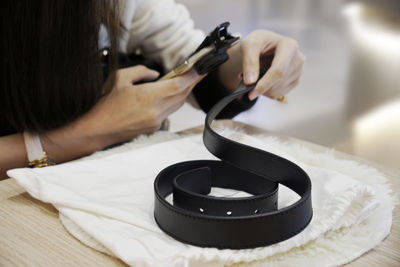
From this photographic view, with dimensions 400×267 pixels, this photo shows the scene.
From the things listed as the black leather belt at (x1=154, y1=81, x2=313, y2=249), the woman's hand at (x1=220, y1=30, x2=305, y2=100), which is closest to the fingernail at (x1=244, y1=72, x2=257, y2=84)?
the woman's hand at (x1=220, y1=30, x2=305, y2=100)

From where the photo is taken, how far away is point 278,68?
548mm

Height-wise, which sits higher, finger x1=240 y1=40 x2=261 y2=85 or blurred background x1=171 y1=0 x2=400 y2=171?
finger x1=240 y1=40 x2=261 y2=85

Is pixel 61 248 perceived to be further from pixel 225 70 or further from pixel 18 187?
pixel 225 70

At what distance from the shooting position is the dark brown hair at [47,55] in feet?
1.52

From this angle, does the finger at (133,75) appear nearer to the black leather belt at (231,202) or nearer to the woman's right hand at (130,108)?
the woman's right hand at (130,108)

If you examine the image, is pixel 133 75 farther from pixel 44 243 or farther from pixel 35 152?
pixel 44 243

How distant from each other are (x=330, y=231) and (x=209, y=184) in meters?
0.13

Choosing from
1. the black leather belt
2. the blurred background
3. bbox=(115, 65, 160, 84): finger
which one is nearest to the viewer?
the black leather belt

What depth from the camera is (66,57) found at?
0.49 metres

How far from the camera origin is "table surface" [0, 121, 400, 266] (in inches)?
12.5

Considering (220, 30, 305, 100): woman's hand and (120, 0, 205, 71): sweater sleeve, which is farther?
(120, 0, 205, 71): sweater sleeve

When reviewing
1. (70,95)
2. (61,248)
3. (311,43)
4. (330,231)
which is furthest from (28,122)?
(311,43)

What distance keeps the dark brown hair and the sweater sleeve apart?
0.69 feet

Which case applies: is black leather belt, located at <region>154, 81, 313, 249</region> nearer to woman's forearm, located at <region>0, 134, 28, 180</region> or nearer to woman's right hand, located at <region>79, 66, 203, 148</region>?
woman's right hand, located at <region>79, 66, 203, 148</region>
